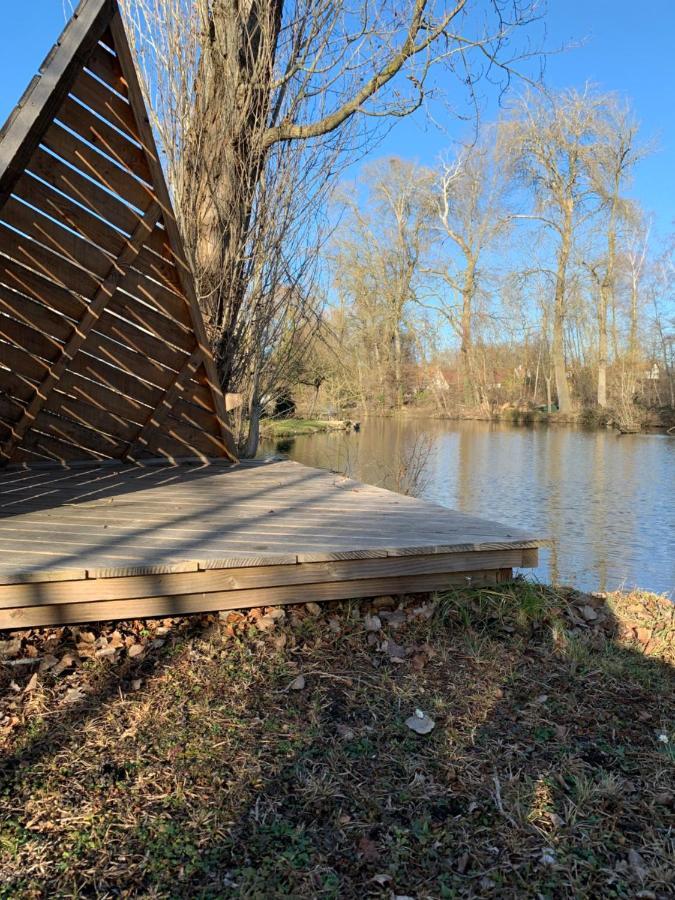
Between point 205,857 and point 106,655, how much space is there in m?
1.18

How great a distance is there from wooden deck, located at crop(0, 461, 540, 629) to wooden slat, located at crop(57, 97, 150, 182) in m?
2.06

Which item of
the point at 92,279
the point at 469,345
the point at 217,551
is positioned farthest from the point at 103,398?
the point at 469,345

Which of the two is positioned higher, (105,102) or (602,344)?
(602,344)

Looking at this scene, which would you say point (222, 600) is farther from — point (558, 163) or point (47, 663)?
point (558, 163)

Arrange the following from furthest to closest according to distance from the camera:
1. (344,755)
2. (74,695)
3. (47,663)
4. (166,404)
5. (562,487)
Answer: (562,487), (166,404), (47,663), (74,695), (344,755)

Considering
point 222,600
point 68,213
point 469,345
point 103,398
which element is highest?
point 469,345

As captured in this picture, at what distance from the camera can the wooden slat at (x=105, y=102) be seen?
3467 millimetres

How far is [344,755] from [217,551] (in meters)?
1.11

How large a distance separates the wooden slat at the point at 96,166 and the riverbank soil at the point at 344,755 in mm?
2572

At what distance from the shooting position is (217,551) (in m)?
2.86

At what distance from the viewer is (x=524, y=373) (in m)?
32.4

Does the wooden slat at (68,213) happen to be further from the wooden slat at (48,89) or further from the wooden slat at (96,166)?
the wooden slat at (48,89)

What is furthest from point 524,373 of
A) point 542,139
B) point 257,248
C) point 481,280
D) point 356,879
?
point 356,879

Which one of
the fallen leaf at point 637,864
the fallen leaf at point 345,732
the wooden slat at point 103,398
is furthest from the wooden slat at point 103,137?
the fallen leaf at point 637,864
